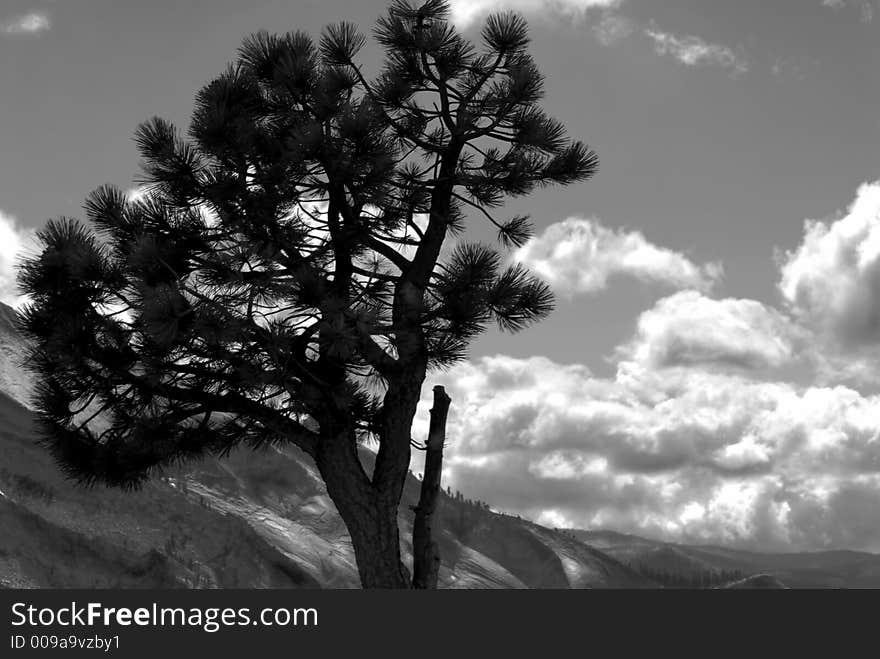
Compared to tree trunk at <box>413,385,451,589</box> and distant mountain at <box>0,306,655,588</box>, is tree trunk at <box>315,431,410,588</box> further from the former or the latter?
distant mountain at <box>0,306,655,588</box>

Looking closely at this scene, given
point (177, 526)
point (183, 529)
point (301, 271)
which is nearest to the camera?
point (301, 271)

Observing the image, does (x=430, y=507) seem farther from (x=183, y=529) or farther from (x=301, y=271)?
(x=183, y=529)

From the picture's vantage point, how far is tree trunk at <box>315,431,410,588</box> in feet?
40.0

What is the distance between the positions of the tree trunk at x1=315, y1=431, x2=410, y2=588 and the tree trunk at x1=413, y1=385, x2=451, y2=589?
35 cm

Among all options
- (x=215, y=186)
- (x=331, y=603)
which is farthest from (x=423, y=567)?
(x=215, y=186)

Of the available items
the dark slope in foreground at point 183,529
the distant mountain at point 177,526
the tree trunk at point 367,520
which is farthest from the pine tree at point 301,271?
the distant mountain at point 177,526

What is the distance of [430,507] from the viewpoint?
511 inches

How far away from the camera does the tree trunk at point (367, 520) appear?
1220 centimetres

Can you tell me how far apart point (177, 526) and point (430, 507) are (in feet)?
114

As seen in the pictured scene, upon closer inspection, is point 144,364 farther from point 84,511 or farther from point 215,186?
point 84,511

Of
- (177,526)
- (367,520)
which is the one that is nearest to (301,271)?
(367,520)

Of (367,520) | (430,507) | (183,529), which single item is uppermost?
(183,529)

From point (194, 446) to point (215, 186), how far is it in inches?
151

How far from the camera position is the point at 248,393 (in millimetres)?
13203
